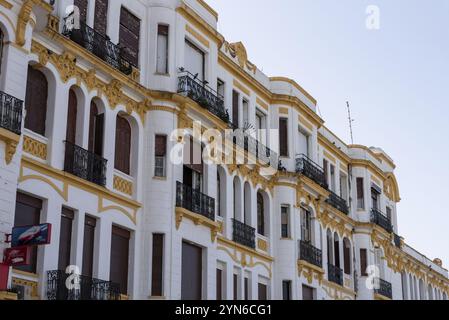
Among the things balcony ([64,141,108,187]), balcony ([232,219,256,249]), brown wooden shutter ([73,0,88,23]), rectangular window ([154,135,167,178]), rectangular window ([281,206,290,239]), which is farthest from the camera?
rectangular window ([281,206,290,239])

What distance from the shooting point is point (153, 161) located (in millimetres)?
27844

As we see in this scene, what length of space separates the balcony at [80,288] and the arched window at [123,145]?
404 cm

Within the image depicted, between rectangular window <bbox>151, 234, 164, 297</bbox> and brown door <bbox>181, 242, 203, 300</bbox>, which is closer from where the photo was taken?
rectangular window <bbox>151, 234, 164, 297</bbox>

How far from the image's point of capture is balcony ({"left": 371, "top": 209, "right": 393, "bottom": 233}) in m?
47.2

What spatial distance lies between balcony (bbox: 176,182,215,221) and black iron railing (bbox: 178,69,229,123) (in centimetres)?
326

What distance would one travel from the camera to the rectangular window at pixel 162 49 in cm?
2920

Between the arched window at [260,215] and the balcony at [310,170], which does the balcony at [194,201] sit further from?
the balcony at [310,170]

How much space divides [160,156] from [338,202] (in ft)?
56.7

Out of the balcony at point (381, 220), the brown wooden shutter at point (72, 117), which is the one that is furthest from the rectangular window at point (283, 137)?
the brown wooden shutter at point (72, 117)

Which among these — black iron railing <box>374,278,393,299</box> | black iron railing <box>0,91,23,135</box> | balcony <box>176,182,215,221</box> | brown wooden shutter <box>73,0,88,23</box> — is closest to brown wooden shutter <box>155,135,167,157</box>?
balcony <box>176,182,215,221</box>

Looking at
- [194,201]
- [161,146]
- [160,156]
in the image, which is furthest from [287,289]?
[161,146]

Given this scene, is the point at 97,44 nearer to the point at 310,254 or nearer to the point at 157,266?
the point at 157,266

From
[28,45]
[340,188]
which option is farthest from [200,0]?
[340,188]

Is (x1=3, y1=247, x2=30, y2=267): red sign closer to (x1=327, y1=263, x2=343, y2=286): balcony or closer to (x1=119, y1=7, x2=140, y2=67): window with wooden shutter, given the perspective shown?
(x1=119, y1=7, x2=140, y2=67): window with wooden shutter
